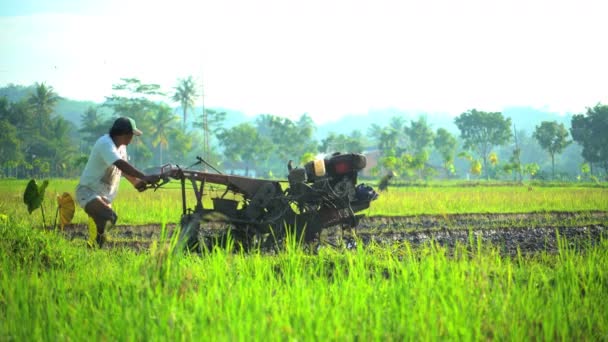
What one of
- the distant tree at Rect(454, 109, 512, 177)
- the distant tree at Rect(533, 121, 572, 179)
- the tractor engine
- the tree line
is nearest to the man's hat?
the tractor engine

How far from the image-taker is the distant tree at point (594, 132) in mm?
44969

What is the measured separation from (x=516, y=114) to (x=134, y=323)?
205 metres

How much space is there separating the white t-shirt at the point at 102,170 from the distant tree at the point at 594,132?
4475 centimetres

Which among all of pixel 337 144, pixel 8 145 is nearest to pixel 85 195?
pixel 8 145

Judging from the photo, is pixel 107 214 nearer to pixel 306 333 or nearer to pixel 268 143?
pixel 306 333

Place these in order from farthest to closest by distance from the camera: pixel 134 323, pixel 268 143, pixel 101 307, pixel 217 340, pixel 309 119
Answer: pixel 309 119, pixel 268 143, pixel 101 307, pixel 134 323, pixel 217 340

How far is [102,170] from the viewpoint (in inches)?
235

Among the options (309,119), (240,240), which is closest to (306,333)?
(240,240)

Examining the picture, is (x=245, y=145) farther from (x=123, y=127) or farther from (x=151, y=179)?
(x=151, y=179)

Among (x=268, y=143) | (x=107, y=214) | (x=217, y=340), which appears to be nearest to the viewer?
(x=217, y=340)

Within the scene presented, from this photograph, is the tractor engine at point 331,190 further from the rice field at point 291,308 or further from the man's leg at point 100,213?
the rice field at point 291,308

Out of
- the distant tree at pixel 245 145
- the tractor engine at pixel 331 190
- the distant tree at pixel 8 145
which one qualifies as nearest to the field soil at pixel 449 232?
the tractor engine at pixel 331 190

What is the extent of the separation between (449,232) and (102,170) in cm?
568

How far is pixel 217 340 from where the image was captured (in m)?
2.83
